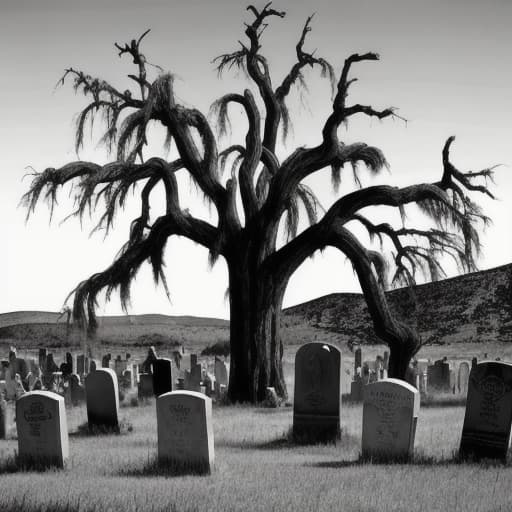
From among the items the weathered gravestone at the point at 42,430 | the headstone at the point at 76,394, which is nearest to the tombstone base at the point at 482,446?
the weathered gravestone at the point at 42,430

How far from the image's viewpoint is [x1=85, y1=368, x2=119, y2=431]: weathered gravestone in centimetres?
1507

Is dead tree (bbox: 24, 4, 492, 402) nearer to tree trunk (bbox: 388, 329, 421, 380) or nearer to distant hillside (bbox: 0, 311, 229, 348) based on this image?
tree trunk (bbox: 388, 329, 421, 380)

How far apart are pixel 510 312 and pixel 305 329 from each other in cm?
1486

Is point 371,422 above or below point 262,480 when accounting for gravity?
above

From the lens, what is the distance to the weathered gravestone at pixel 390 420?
11.8 meters

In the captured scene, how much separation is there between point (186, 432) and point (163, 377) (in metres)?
7.21

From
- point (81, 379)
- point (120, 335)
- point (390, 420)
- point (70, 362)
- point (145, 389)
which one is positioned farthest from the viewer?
point (120, 335)

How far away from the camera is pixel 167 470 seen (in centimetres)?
1103

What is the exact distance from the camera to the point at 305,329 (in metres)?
66.1

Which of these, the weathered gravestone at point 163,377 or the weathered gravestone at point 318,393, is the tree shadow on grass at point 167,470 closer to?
the weathered gravestone at point 318,393

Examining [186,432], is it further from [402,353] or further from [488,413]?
[402,353]

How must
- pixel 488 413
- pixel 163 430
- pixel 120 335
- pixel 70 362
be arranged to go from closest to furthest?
pixel 163 430 < pixel 488 413 < pixel 70 362 < pixel 120 335

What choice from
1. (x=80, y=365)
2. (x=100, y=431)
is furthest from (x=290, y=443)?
(x=80, y=365)

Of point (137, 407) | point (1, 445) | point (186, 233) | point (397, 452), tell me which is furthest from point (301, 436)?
point (186, 233)
